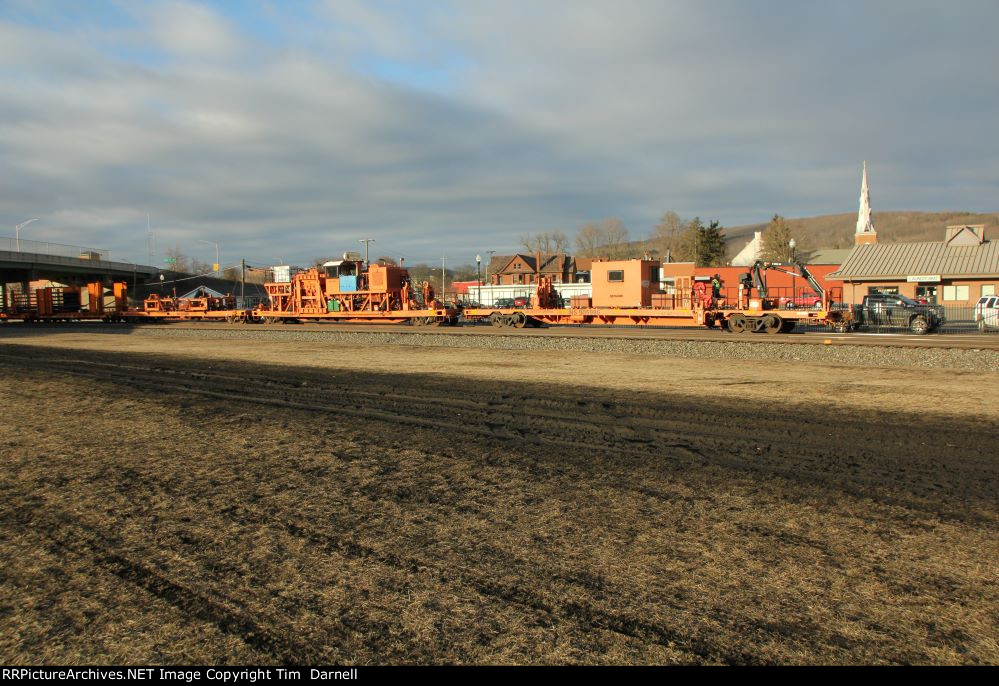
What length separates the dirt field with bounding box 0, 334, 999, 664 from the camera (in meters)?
3.26

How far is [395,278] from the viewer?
116 ft

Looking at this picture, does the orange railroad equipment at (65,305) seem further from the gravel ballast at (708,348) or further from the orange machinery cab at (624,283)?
the orange machinery cab at (624,283)

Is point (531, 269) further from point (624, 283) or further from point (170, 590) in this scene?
point (170, 590)

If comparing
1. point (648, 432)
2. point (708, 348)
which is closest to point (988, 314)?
point (708, 348)

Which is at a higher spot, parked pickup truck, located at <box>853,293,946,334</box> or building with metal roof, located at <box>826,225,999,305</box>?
building with metal roof, located at <box>826,225,999,305</box>

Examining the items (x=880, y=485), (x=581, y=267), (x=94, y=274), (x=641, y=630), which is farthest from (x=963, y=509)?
(x=581, y=267)

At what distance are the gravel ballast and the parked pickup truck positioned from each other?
38.7 ft

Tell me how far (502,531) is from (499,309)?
89.8 feet

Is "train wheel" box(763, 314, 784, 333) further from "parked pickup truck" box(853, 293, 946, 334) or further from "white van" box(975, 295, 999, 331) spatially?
"white van" box(975, 295, 999, 331)

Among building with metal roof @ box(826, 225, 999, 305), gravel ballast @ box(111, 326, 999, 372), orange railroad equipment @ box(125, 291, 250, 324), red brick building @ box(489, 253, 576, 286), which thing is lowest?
gravel ballast @ box(111, 326, 999, 372)

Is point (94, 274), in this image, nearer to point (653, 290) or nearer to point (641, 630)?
point (653, 290)

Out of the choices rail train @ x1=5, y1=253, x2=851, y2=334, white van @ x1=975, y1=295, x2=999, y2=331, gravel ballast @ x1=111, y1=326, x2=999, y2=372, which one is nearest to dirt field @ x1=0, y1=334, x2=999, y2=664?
gravel ballast @ x1=111, y1=326, x2=999, y2=372

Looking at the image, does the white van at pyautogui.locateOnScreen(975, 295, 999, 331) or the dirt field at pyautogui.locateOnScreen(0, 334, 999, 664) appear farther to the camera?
the white van at pyautogui.locateOnScreen(975, 295, 999, 331)

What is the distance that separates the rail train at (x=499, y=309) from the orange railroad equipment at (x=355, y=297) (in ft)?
0.19
